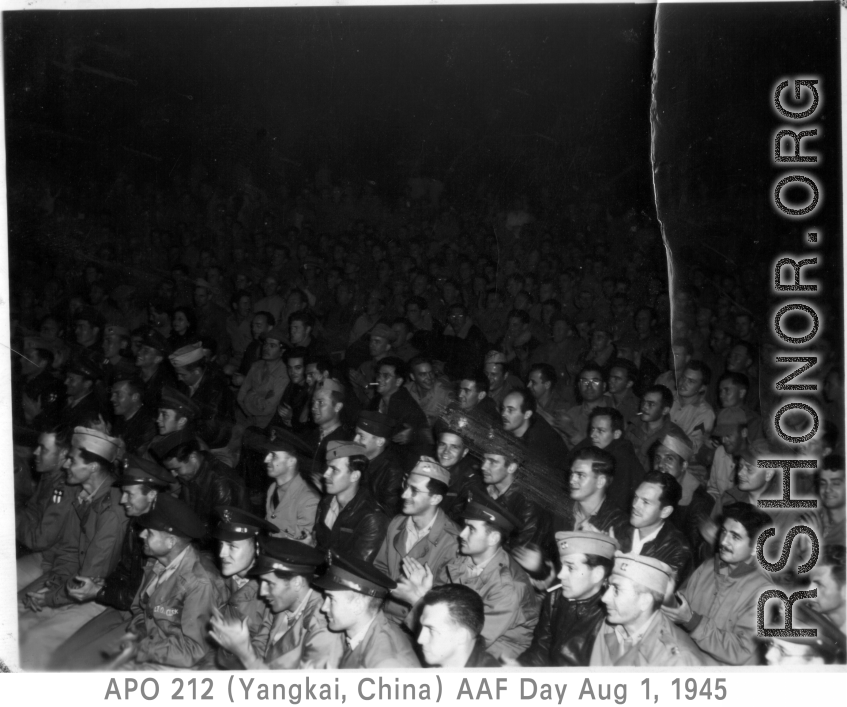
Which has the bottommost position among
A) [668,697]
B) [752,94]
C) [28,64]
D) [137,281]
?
[668,697]

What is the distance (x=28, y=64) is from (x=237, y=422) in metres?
2.03

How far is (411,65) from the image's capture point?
4.46 m

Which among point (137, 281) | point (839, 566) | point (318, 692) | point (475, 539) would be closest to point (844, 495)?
point (839, 566)

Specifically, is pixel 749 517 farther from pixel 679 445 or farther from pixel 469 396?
pixel 469 396

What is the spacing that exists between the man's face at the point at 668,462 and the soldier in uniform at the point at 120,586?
2.41 meters

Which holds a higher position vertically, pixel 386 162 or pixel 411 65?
pixel 411 65

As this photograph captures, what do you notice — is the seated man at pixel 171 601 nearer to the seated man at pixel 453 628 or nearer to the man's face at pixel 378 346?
the seated man at pixel 453 628

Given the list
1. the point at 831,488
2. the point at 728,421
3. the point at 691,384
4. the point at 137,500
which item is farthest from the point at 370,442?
the point at 831,488

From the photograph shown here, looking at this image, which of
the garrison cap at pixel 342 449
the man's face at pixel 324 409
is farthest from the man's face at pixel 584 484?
the man's face at pixel 324 409

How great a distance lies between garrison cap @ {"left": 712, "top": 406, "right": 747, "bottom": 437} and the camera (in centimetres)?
444

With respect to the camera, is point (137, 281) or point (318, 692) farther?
point (137, 281)

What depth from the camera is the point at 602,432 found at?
4.48m

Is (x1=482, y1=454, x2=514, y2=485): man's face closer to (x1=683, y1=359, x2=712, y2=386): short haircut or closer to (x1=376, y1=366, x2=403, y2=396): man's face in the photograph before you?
(x1=376, y1=366, x2=403, y2=396): man's face

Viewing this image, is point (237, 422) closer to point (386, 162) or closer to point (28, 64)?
point (386, 162)
